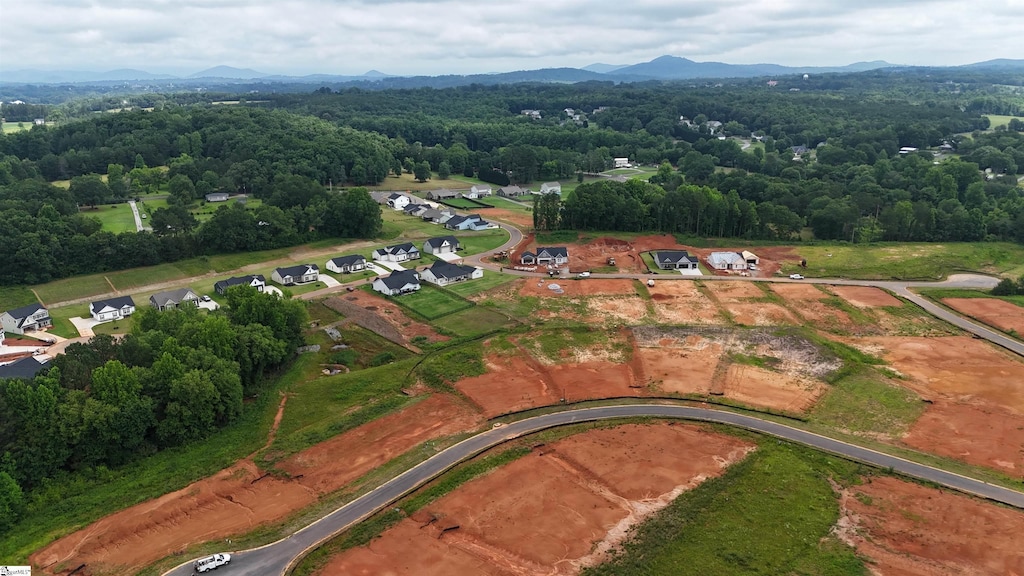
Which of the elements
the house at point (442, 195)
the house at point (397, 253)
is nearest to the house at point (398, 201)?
the house at point (442, 195)

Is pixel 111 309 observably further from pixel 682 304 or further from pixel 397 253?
pixel 682 304

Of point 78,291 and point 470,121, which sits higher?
point 470,121

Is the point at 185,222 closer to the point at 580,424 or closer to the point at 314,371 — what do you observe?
the point at 314,371

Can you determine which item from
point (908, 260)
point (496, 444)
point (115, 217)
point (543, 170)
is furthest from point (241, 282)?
point (543, 170)

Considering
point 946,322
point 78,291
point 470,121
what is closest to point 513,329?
point 946,322

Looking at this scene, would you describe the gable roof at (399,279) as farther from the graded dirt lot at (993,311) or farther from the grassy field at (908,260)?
the graded dirt lot at (993,311)
